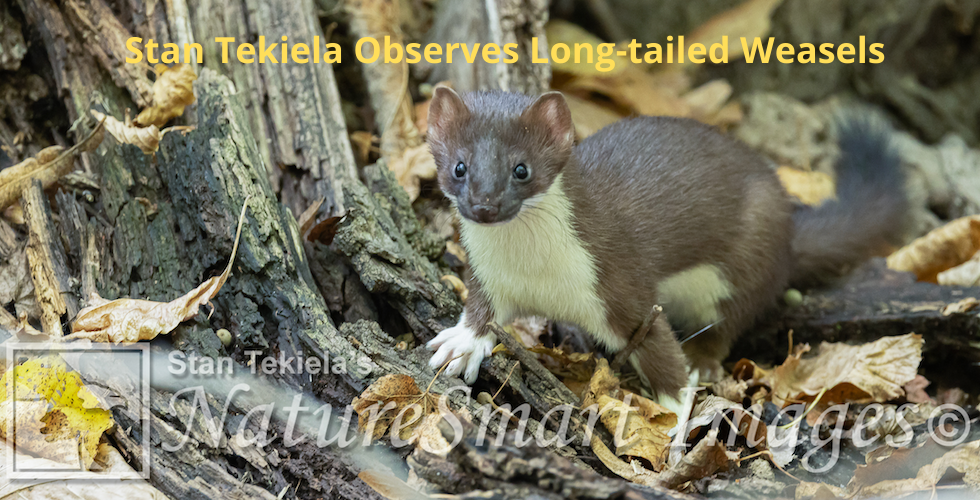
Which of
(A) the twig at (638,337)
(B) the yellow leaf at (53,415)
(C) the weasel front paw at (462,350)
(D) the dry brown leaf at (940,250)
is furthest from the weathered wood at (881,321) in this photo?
(B) the yellow leaf at (53,415)

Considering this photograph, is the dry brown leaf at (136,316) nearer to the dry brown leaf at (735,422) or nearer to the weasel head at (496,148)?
the weasel head at (496,148)

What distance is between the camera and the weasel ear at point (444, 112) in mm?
2715

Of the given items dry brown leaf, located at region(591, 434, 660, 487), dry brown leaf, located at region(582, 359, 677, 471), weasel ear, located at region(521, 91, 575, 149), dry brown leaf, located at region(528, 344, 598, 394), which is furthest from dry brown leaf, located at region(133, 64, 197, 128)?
dry brown leaf, located at region(591, 434, 660, 487)

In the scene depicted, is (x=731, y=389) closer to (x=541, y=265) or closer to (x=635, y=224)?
(x=635, y=224)

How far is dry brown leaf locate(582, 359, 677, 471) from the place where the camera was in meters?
2.89

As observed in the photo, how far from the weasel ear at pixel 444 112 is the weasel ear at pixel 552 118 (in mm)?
236

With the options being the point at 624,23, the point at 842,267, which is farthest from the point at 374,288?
the point at 624,23

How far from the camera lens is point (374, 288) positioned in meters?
3.07

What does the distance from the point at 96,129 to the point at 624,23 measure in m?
4.26

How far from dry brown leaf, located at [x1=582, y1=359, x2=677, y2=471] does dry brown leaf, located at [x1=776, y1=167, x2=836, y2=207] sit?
2697 mm

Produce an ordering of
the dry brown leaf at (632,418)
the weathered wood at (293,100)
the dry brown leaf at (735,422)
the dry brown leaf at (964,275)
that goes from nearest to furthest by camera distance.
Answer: the dry brown leaf at (632,418), the dry brown leaf at (735,422), the weathered wood at (293,100), the dry brown leaf at (964,275)

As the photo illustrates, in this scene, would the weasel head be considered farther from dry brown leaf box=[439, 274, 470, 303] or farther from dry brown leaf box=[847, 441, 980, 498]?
dry brown leaf box=[847, 441, 980, 498]

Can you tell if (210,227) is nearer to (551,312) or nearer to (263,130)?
(263,130)

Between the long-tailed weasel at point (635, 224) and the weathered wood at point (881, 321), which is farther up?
the long-tailed weasel at point (635, 224)
